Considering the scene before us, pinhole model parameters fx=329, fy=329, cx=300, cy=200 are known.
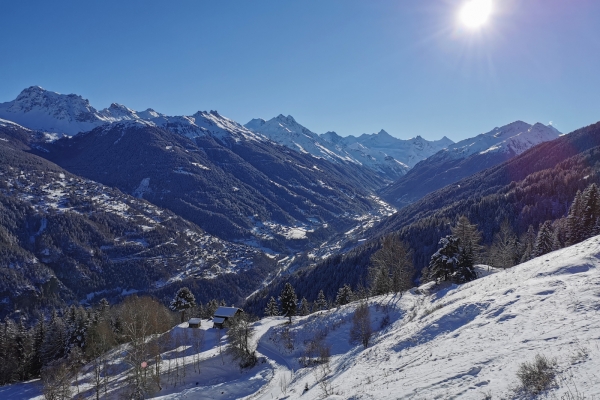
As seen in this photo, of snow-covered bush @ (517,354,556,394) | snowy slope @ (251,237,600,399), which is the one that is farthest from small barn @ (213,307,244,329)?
snow-covered bush @ (517,354,556,394)

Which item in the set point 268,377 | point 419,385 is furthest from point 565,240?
point 419,385

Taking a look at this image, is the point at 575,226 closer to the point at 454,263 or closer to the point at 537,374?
the point at 454,263

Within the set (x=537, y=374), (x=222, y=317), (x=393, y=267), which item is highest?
(x=393, y=267)

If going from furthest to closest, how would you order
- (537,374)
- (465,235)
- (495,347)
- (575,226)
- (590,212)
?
(465,235)
(575,226)
(590,212)
(495,347)
(537,374)

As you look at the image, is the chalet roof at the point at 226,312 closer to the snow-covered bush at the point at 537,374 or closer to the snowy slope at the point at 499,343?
the snowy slope at the point at 499,343

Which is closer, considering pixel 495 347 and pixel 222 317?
pixel 495 347

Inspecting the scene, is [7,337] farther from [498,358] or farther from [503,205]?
[503,205]

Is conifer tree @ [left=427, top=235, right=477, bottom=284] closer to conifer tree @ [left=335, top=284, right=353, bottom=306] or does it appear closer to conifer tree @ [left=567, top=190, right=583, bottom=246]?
conifer tree @ [left=567, top=190, right=583, bottom=246]

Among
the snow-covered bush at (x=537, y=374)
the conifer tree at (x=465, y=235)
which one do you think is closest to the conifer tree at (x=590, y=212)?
the conifer tree at (x=465, y=235)

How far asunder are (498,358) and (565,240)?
58.1 meters

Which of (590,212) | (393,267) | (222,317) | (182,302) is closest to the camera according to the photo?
(590,212)

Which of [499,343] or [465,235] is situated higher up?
[465,235]

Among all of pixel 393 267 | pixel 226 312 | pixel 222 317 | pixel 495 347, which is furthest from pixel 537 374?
pixel 226 312

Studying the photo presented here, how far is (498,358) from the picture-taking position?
15023 millimetres
